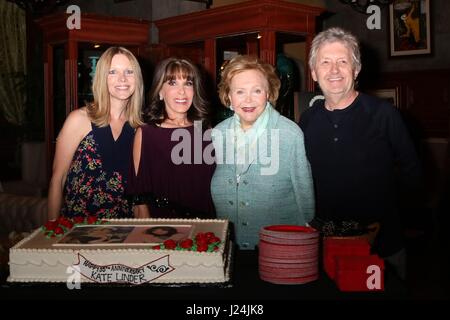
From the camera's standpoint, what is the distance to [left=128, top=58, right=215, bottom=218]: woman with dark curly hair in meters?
2.56

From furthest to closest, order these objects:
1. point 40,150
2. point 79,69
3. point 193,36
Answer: point 40,150, point 79,69, point 193,36

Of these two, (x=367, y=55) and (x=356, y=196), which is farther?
(x=367, y=55)

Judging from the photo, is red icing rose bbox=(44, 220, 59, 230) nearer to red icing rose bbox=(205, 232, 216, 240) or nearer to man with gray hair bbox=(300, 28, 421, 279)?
red icing rose bbox=(205, 232, 216, 240)

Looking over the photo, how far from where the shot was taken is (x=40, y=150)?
6.26 metres

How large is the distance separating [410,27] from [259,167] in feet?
16.4

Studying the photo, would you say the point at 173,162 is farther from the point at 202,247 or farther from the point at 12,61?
the point at 12,61

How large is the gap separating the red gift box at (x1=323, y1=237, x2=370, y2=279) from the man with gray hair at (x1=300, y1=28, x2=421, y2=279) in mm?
617

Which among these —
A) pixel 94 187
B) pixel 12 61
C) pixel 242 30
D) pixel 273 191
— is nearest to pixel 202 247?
pixel 273 191

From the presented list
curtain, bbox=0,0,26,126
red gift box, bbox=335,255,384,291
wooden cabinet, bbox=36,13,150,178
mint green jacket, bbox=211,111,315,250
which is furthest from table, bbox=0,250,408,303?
curtain, bbox=0,0,26,126

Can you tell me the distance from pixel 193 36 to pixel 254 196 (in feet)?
9.98

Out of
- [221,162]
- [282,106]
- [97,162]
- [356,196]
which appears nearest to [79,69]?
[282,106]
